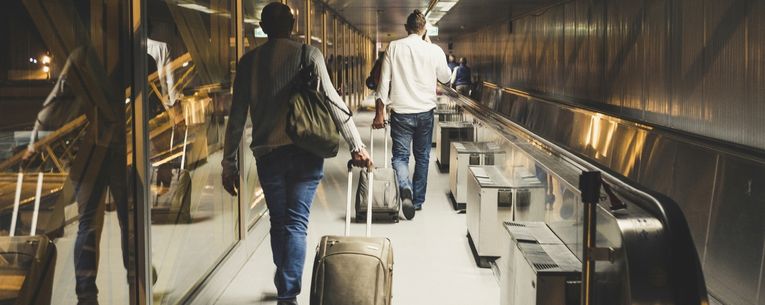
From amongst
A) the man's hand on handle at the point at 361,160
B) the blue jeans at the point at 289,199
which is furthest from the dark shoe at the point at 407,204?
the man's hand on handle at the point at 361,160

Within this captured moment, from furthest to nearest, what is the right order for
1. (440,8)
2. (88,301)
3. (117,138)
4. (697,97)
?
1. (440,8)
2. (697,97)
3. (117,138)
4. (88,301)

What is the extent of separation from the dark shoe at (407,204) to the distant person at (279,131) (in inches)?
125

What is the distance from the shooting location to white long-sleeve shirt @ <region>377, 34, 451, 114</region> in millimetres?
7844

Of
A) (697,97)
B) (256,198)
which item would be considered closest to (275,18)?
(256,198)

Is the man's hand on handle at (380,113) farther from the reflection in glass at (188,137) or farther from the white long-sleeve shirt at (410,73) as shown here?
the reflection in glass at (188,137)

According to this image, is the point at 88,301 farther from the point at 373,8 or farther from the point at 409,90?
the point at 373,8

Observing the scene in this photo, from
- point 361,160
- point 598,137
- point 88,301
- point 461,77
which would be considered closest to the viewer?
point 88,301

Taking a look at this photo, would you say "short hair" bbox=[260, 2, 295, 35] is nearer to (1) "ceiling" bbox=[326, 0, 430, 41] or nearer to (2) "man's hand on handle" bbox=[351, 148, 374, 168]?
(2) "man's hand on handle" bbox=[351, 148, 374, 168]

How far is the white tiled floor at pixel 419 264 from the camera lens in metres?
5.46

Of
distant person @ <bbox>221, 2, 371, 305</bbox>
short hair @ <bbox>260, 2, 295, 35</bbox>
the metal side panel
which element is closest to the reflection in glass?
distant person @ <bbox>221, 2, 371, 305</bbox>

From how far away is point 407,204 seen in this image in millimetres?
7938

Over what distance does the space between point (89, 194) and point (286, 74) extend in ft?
5.42

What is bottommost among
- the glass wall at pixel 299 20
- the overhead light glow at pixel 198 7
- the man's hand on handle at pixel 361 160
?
the man's hand on handle at pixel 361 160

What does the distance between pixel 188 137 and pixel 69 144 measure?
2458 mm
